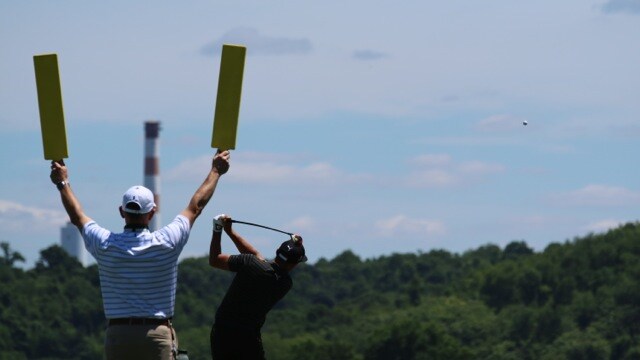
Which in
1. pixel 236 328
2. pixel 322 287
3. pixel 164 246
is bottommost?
pixel 322 287

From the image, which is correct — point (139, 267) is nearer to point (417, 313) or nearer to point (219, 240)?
point (219, 240)

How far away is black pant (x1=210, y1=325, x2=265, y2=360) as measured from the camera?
522 inches

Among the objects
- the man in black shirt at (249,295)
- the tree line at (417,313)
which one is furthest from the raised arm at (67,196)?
the tree line at (417,313)

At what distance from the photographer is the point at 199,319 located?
153m

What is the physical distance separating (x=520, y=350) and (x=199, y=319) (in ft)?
90.7

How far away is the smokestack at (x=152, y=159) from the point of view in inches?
5571

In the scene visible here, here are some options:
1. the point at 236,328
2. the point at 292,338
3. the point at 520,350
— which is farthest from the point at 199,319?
the point at 236,328

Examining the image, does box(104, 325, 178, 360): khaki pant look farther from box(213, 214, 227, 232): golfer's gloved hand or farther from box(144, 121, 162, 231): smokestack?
box(144, 121, 162, 231): smokestack

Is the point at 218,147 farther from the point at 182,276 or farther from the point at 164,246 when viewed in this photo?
the point at 182,276

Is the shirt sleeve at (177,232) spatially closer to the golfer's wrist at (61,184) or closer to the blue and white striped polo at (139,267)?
the blue and white striped polo at (139,267)

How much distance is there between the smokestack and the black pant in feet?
385

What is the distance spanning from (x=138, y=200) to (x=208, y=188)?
0.48 m

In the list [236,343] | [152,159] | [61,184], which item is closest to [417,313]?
[152,159]

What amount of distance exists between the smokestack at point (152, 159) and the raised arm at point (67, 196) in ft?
390
